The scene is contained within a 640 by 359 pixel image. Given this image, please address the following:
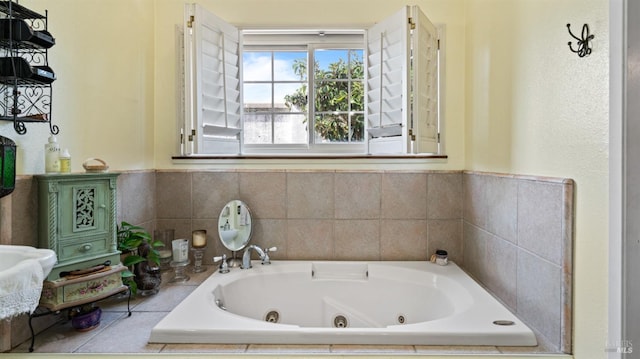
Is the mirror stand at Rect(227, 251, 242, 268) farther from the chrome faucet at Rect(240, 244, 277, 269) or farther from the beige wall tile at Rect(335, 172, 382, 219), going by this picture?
the beige wall tile at Rect(335, 172, 382, 219)

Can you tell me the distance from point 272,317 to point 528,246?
4.28ft

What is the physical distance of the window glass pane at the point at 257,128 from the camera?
2.46 m

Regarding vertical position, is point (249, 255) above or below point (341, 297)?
above

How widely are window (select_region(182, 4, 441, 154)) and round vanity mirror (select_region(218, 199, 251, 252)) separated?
338mm

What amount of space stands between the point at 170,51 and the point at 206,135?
2.25 ft

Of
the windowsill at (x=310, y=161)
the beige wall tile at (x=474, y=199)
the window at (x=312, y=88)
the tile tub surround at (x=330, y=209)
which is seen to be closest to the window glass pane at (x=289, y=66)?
the window at (x=312, y=88)

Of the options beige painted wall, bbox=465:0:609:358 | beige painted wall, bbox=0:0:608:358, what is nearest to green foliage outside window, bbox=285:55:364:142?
beige painted wall, bbox=0:0:608:358

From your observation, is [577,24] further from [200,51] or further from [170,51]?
[170,51]

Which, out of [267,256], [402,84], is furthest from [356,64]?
[267,256]

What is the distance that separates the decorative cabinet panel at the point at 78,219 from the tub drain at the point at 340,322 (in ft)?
3.72

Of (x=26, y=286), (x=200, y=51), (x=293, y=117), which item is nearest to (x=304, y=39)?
(x=293, y=117)

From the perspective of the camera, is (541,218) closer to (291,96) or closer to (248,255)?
(248,255)

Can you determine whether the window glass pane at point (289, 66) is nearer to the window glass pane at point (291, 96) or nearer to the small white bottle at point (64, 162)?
the window glass pane at point (291, 96)

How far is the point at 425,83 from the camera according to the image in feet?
6.66
